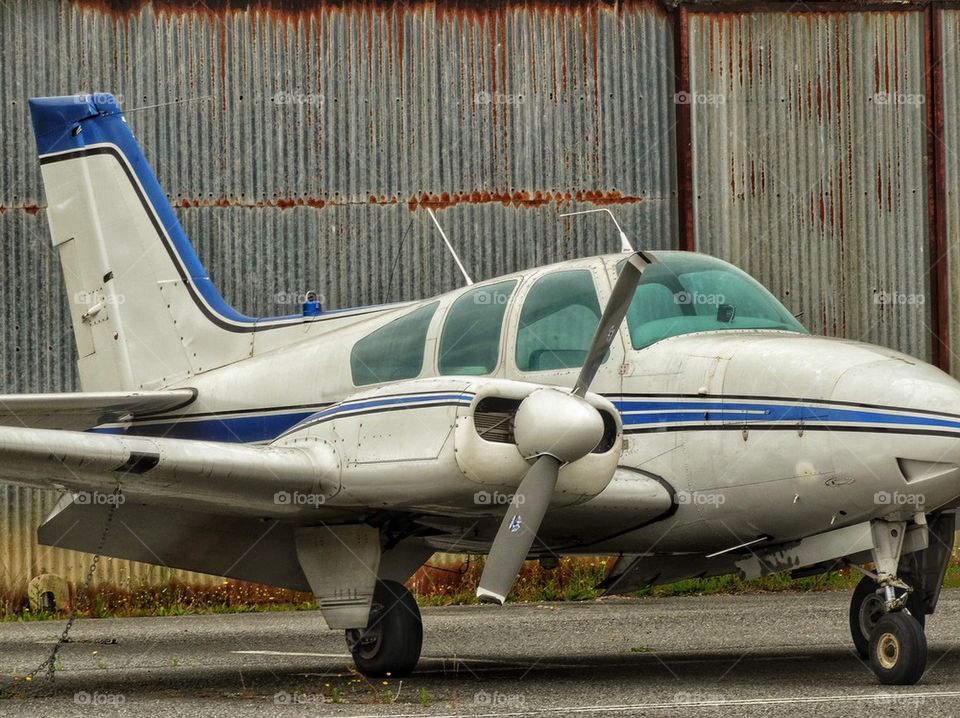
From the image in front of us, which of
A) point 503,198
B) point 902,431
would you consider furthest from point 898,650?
point 503,198

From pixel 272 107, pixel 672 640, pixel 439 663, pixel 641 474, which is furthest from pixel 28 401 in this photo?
pixel 272 107

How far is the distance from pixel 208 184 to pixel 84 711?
32.2 ft

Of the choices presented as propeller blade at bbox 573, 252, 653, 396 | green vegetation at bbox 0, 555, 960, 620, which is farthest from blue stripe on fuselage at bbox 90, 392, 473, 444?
green vegetation at bbox 0, 555, 960, 620

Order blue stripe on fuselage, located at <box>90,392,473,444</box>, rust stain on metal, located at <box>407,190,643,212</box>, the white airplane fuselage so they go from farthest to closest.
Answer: rust stain on metal, located at <box>407,190,643,212</box> → blue stripe on fuselage, located at <box>90,392,473,444</box> → the white airplane fuselage

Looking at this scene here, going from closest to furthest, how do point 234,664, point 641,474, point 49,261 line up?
1. point 641,474
2. point 234,664
3. point 49,261

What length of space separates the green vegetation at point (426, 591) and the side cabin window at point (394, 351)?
6135 millimetres

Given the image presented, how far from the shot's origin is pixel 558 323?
28.9ft

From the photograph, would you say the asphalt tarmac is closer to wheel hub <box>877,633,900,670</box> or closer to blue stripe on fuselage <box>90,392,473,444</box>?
wheel hub <box>877,633,900,670</box>

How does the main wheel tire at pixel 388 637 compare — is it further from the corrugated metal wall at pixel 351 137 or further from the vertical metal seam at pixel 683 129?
the vertical metal seam at pixel 683 129

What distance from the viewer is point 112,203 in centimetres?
1212

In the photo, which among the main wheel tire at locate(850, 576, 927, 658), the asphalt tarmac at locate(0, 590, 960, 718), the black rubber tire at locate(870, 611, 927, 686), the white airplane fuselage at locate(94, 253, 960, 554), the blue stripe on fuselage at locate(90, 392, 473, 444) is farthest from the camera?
the blue stripe on fuselage at locate(90, 392, 473, 444)

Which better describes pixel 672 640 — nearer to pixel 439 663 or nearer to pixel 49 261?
pixel 439 663

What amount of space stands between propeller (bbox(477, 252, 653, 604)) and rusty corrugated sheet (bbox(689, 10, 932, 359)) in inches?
356

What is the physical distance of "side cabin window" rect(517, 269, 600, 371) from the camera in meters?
8.70
